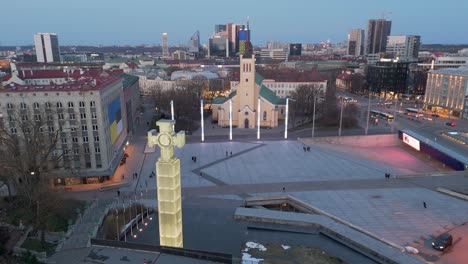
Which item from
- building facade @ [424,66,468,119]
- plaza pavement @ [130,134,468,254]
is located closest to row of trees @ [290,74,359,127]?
plaza pavement @ [130,134,468,254]

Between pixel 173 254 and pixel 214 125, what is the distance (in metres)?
69.5

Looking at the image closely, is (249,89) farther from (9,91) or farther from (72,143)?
(9,91)

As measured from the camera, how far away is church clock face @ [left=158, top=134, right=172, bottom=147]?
1429 cm

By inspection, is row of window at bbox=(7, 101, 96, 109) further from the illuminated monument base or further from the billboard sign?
the billboard sign

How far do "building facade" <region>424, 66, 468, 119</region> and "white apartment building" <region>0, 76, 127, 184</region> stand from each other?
8641cm

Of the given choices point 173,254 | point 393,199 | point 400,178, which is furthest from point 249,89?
point 173,254

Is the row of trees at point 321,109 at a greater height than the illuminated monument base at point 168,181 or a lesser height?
lesser

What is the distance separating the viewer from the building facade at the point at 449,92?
8750cm

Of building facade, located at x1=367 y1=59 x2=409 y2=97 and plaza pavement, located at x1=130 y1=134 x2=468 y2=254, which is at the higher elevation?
building facade, located at x1=367 y1=59 x2=409 y2=97

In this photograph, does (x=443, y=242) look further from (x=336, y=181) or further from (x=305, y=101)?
(x=305, y=101)

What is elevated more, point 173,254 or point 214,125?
point 173,254

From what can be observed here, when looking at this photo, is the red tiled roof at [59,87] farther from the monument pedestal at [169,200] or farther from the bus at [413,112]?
the bus at [413,112]

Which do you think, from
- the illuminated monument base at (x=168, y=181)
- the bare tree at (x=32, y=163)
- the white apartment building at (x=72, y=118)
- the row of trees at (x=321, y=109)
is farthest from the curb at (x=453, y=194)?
the bare tree at (x=32, y=163)

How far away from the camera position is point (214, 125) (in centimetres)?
8256
